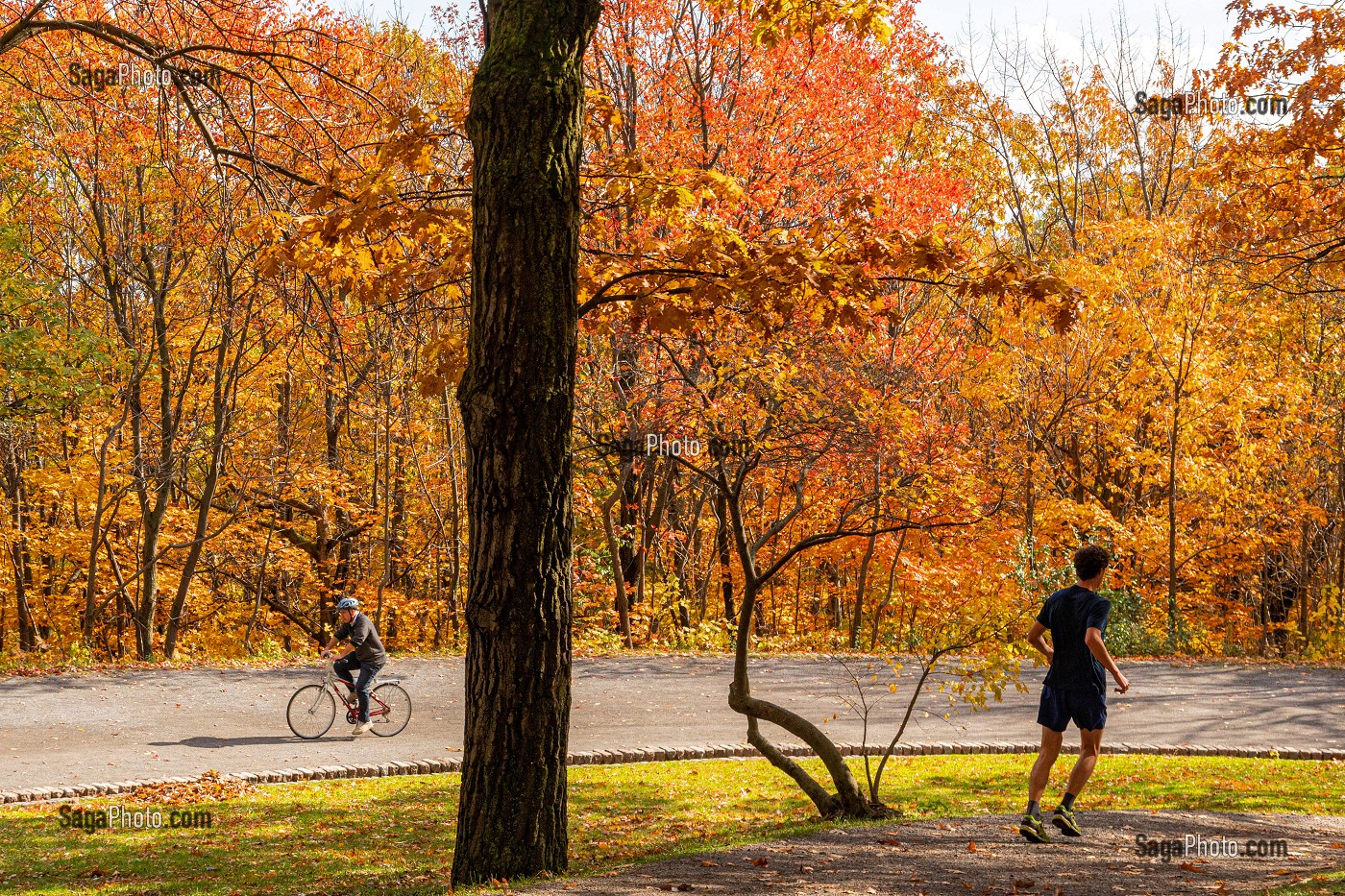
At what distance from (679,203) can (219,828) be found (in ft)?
19.6

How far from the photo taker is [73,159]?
1847 cm

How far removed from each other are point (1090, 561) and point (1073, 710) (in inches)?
35.7

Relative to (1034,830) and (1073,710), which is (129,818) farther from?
(1073,710)

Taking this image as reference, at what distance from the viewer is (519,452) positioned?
19.1 ft

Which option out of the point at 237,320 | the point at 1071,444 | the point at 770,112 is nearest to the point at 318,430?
the point at 237,320

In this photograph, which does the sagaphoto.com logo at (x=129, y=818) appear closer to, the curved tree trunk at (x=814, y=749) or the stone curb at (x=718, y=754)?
the stone curb at (x=718, y=754)

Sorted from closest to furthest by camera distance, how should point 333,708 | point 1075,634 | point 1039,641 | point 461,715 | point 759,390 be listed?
point 1075,634 < point 1039,641 < point 333,708 < point 461,715 < point 759,390

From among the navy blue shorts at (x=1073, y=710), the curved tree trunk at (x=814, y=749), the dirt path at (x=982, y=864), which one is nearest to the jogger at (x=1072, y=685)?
the navy blue shorts at (x=1073, y=710)

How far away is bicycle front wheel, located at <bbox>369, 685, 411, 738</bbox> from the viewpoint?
1262cm

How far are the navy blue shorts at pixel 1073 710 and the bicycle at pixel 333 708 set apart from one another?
26.7 feet

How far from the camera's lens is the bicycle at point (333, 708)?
12.3m

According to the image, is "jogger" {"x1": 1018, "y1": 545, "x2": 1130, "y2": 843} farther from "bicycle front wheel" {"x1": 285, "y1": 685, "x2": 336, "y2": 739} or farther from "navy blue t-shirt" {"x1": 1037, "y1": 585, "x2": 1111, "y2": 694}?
"bicycle front wheel" {"x1": 285, "y1": 685, "x2": 336, "y2": 739}

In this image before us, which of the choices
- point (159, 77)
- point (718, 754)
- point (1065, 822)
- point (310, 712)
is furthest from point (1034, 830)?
point (310, 712)

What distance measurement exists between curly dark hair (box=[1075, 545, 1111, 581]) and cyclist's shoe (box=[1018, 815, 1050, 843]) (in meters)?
1.49
